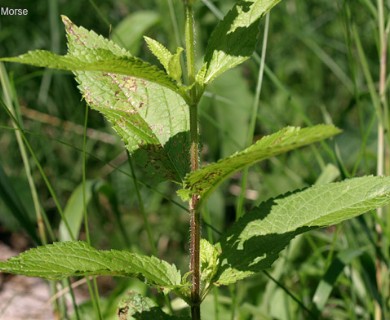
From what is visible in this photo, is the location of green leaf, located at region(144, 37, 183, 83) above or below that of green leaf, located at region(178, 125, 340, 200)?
above

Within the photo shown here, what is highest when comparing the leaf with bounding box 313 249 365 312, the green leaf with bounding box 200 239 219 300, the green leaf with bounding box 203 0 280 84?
the green leaf with bounding box 203 0 280 84

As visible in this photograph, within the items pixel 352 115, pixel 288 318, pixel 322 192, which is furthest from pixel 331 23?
pixel 322 192

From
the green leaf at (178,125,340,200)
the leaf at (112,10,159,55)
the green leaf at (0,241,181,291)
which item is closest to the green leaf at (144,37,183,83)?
the green leaf at (178,125,340,200)

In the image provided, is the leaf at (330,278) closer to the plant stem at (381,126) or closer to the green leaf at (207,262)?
the plant stem at (381,126)

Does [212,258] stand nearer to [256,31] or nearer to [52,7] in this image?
[256,31]

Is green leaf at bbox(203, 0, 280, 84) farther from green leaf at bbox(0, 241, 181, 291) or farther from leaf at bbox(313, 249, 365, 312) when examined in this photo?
leaf at bbox(313, 249, 365, 312)

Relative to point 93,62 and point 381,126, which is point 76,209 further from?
point 93,62

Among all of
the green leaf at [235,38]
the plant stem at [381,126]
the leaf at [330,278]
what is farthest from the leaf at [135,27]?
the green leaf at [235,38]
